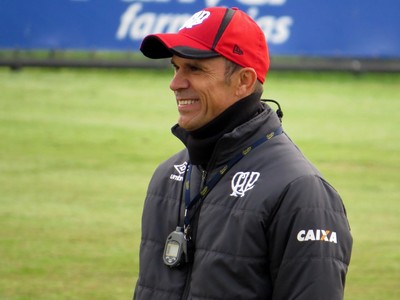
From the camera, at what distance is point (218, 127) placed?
2.98 meters

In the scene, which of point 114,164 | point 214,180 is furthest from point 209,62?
point 114,164

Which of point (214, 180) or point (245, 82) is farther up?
point (245, 82)

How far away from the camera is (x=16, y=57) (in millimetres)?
18984

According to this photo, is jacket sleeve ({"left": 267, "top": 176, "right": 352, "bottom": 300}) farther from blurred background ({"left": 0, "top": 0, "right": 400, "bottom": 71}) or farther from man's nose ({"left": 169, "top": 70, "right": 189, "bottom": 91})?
blurred background ({"left": 0, "top": 0, "right": 400, "bottom": 71})

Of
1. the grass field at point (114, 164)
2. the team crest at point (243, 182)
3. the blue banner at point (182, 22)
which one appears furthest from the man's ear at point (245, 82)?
the blue banner at point (182, 22)

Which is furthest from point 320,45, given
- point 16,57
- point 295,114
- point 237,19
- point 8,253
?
point 237,19

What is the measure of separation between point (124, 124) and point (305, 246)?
39.8ft

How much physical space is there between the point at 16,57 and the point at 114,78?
181cm

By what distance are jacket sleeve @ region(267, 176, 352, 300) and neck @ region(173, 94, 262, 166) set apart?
11.3 inches

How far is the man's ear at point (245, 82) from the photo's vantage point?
2975 mm

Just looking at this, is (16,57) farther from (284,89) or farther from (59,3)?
(284,89)

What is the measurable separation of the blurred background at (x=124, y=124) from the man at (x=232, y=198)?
13.6ft

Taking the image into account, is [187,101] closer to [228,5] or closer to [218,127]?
[218,127]

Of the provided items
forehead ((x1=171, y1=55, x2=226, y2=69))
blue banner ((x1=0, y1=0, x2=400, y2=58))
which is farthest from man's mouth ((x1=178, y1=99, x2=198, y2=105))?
blue banner ((x1=0, y1=0, x2=400, y2=58))
